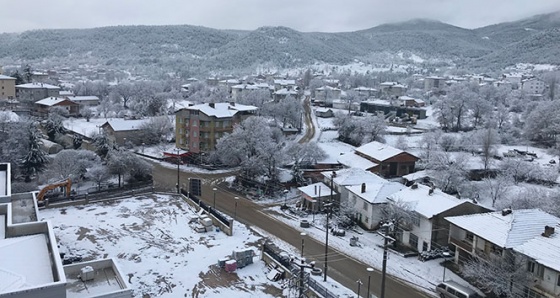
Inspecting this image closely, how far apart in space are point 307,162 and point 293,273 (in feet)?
79.5

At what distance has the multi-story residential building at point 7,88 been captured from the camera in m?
75.2

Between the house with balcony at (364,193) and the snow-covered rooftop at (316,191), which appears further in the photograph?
the snow-covered rooftop at (316,191)

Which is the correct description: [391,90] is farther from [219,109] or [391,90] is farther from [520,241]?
[520,241]

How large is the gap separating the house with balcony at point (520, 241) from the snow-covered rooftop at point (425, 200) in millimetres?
1453

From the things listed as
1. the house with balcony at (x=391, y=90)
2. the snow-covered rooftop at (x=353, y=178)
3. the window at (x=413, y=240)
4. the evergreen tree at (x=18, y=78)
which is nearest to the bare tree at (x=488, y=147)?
the snow-covered rooftop at (x=353, y=178)

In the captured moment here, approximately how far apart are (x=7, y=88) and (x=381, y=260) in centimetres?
7411

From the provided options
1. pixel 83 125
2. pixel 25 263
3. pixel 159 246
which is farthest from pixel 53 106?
pixel 25 263

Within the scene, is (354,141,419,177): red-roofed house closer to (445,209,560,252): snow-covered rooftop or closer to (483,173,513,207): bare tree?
(483,173,513,207): bare tree

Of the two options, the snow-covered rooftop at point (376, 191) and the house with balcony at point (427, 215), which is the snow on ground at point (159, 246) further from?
the house with balcony at point (427, 215)

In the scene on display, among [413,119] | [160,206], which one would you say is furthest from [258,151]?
[413,119]

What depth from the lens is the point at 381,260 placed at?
23.2m

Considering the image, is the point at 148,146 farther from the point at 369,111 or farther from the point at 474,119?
the point at 474,119

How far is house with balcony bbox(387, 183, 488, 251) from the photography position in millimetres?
24219

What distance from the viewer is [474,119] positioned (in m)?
70.9
